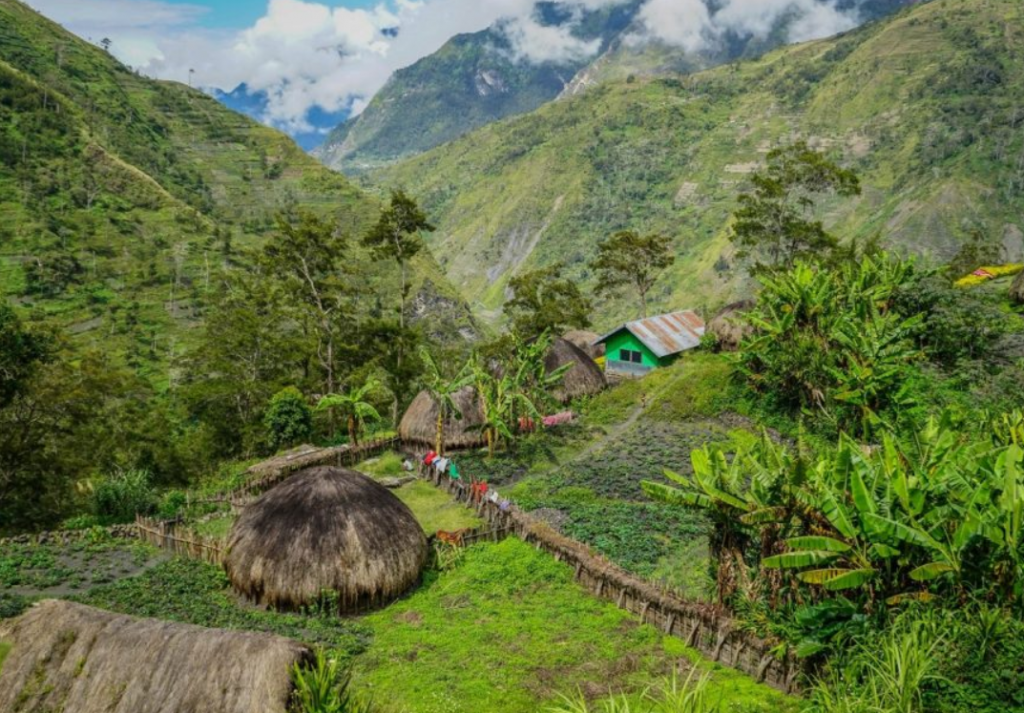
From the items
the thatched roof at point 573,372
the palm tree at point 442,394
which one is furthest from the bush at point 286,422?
the thatched roof at point 573,372

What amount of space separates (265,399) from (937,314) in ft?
121

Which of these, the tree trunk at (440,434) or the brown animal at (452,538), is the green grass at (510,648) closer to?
the brown animal at (452,538)

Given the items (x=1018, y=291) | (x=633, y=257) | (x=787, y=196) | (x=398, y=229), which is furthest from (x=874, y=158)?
(x=398, y=229)

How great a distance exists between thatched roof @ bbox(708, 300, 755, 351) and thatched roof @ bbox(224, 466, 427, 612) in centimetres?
2725

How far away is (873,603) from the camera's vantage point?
39.2 feet

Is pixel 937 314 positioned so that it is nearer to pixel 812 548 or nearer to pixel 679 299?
pixel 812 548

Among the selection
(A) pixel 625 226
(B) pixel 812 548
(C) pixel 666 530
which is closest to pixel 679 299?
(A) pixel 625 226

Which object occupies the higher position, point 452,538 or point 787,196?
point 787,196

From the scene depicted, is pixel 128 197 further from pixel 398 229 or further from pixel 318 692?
pixel 318 692

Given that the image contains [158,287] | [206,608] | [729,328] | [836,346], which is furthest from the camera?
[158,287]

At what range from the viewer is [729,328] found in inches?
1698

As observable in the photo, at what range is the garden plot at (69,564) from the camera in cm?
1930

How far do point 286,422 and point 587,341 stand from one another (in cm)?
2404

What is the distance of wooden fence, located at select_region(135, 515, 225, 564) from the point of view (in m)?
21.0
